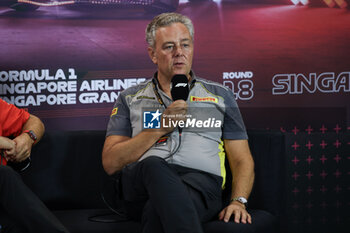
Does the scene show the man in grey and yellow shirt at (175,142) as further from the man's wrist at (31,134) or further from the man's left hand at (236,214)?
the man's wrist at (31,134)

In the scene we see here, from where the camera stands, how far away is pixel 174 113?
7.27 feet

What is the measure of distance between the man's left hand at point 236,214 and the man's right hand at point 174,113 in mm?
466

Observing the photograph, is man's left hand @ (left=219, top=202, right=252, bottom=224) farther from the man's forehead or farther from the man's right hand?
the man's forehead

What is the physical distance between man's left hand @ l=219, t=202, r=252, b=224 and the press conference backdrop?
119 centimetres

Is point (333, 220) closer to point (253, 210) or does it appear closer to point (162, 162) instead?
point (253, 210)

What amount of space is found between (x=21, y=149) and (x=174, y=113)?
0.87m

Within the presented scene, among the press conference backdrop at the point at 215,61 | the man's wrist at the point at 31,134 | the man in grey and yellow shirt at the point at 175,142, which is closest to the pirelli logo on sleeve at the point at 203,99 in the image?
the man in grey and yellow shirt at the point at 175,142

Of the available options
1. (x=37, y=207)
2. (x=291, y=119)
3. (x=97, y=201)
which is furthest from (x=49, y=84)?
(x=291, y=119)

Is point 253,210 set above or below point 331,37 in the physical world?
below

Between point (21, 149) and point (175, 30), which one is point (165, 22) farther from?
point (21, 149)

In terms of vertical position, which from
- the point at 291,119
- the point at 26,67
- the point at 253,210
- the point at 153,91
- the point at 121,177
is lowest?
the point at 253,210

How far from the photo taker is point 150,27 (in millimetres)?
2643

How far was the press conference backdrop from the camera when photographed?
323 centimetres

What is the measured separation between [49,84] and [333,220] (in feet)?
7.26
